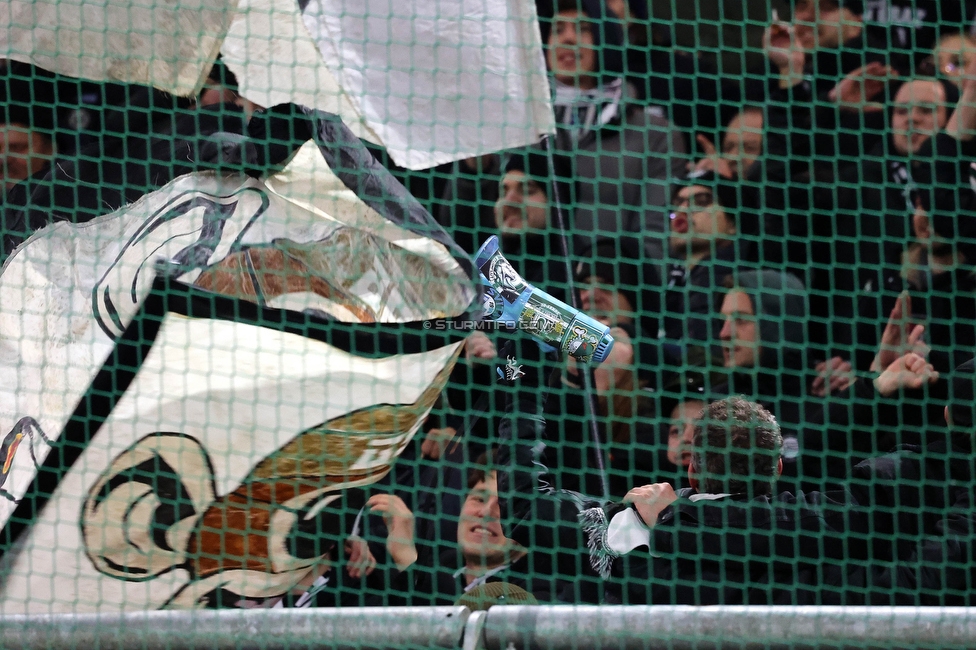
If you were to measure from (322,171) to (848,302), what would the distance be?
118 centimetres

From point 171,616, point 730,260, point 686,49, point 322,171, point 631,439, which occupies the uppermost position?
point 686,49

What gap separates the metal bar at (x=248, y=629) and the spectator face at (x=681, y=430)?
0.85 metres

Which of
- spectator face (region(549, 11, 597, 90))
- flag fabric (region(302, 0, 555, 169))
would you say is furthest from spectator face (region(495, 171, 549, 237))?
spectator face (region(549, 11, 597, 90))

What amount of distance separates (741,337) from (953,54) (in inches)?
31.3

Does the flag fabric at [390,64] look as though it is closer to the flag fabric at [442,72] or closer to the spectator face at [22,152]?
the flag fabric at [442,72]

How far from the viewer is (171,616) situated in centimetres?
158

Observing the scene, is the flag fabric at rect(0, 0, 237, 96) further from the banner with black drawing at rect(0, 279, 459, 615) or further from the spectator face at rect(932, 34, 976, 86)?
the spectator face at rect(932, 34, 976, 86)

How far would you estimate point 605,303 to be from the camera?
251cm

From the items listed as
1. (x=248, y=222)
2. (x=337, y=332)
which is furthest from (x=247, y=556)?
(x=248, y=222)

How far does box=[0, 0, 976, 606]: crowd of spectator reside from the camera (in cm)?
200

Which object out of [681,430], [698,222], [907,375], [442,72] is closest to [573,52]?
[442,72]

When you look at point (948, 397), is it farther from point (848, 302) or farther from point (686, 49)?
point (686, 49)

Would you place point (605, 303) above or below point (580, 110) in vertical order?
below

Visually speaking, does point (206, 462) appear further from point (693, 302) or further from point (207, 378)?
point (693, 302)
